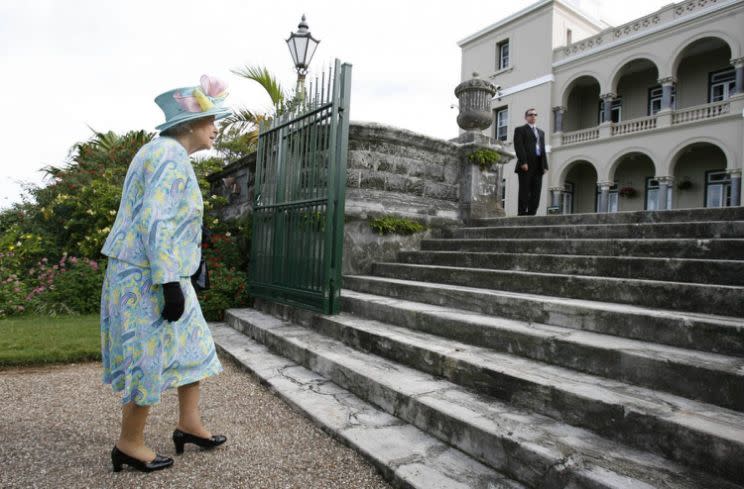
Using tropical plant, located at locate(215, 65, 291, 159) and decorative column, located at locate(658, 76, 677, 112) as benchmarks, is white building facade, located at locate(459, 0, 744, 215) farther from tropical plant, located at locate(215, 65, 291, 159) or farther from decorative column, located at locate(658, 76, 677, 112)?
tropical plant, located at locate(215, 65, 291, 159)

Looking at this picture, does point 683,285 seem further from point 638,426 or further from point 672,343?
point 638,426

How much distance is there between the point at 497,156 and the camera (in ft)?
22.3

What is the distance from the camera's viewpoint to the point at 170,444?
2.59 meters

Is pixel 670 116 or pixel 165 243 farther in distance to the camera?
pixel 670 116

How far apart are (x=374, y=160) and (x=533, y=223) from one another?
2186 mm

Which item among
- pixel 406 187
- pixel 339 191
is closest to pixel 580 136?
pixel 406 187

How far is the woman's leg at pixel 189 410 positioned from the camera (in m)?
2.40

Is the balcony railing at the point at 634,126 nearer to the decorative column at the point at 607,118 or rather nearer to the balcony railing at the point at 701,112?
the decorative column at the point at 607,118

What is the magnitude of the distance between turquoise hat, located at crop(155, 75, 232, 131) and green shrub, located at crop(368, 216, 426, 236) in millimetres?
3625

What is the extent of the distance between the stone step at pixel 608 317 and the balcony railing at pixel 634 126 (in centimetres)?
1664

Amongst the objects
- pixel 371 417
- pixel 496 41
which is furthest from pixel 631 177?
pixel 371 417

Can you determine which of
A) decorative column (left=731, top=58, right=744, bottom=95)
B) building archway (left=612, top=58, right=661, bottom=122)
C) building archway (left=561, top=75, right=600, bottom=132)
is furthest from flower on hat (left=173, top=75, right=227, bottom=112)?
building archway (left=561, top=75, right=600, bottom=132)

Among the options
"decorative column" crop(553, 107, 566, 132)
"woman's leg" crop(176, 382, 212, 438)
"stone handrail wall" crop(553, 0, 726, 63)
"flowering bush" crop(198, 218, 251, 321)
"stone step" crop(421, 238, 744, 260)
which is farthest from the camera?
"decorative column" crop(553, 107, 566, 132)

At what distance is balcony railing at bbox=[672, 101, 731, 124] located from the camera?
14930 mm
